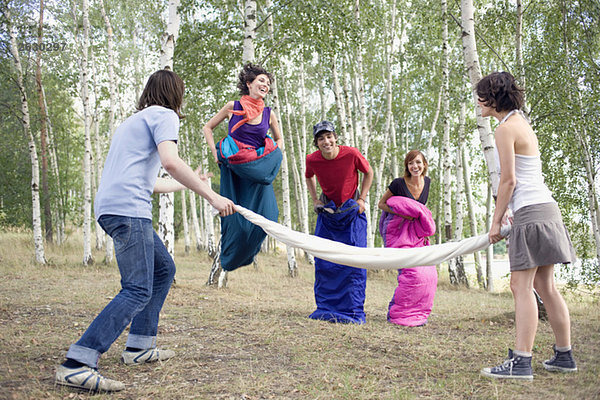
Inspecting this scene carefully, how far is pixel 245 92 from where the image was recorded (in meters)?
4.90

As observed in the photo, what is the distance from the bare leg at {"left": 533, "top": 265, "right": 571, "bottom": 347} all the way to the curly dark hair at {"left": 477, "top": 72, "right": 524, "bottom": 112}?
4.01 ft

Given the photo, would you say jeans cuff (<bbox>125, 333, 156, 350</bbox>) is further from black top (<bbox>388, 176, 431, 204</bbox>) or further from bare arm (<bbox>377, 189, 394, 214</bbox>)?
black top (<bbox>388, 176, 431, 204</bbox>)

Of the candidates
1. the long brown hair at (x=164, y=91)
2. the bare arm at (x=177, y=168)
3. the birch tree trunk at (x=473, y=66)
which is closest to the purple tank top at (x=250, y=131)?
the long brown hair at (x=164, y=91)

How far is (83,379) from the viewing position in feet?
9.35

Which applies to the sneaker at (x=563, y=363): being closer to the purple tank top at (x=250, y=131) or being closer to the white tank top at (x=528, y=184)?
the white tank top at (x=528, y=184)

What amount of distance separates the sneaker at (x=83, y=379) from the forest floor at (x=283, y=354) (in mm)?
66

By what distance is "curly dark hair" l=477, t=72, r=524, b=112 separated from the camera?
347 cm

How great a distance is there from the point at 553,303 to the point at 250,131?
9.85 feet

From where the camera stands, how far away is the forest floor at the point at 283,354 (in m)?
3.03

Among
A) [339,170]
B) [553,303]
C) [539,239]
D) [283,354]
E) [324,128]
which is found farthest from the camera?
[339,170]

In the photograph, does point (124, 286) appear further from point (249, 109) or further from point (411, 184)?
point (411, 184)

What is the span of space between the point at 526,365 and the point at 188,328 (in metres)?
3.16

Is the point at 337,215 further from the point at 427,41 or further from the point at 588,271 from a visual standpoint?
the point at 427,41

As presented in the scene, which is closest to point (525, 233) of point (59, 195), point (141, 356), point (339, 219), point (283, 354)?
point (283, 354)
